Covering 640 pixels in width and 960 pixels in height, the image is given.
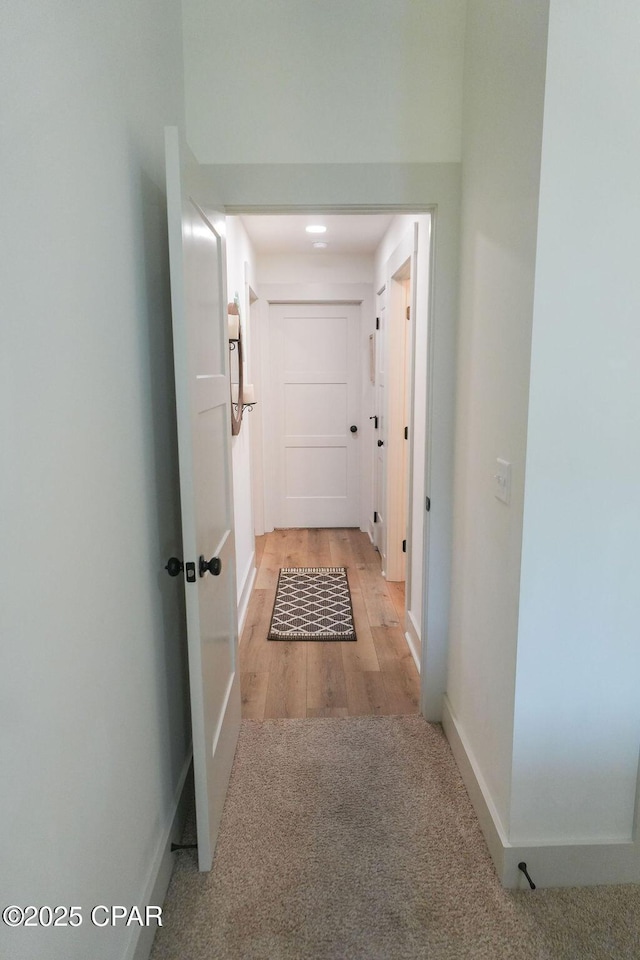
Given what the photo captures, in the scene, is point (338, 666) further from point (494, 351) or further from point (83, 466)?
point (83, 466)

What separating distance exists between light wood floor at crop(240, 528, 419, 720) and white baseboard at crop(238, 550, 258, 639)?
36 mm

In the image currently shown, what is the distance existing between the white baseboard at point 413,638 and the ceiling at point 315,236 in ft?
7.58

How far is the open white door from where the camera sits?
147 centimetres

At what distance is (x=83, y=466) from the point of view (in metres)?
1.13

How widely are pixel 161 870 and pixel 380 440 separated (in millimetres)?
3378

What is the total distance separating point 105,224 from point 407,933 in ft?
6.10

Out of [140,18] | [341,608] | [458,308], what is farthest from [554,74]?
[341,608]

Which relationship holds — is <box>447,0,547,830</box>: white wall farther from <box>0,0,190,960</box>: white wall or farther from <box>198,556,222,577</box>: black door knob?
<box>0,0,190,960</box>: white wall

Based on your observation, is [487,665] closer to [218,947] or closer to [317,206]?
[218,947]

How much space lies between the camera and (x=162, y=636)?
1.74 meters

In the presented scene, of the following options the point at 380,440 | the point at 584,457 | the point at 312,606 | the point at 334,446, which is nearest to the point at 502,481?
the point at 584,457

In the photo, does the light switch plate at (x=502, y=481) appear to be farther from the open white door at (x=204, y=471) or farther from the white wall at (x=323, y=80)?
the white wall at (x=323, y=80)

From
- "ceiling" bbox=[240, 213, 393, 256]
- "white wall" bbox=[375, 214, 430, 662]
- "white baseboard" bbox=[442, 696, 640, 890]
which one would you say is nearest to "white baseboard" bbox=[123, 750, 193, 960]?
"white baseboard" bbox=[442, 696, 640, 890]

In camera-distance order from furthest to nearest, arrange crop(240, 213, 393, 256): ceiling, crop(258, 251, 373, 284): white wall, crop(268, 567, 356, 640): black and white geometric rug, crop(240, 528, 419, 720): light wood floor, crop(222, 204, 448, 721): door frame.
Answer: crop(258, 251, 373, 284): white wall
crop(240, 213, 393, 256): ceiling
crop(268, 567, 356, 640): black and white geometric rug
crop(240, 528, 419, 720): light wood floor
crop(222, 204, 448, 721): door frame
